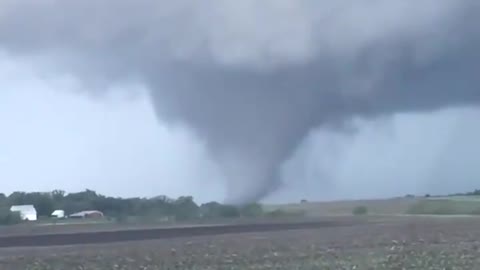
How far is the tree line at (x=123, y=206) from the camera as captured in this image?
122 m

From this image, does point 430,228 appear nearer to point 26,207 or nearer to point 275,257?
point 275,257

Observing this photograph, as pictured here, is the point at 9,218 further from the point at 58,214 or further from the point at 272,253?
the point at 272,253

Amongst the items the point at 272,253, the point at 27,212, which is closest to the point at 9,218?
the point at 27,212

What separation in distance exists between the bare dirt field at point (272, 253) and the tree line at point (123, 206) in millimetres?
57506

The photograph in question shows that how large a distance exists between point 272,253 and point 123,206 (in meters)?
92.2

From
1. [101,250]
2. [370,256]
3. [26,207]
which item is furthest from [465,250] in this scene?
[26,207]

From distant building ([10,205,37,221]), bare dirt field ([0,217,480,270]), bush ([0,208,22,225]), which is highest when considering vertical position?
distant building ([10,205,37,221])

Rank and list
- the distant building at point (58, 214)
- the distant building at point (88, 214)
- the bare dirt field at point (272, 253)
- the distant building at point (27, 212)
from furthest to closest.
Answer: the distant building at point (58, 214) → the distant building at point (88, 214) → the distant building at point (27, 212) → the bare dirt field at point (272, 253)

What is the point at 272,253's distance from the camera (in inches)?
1804

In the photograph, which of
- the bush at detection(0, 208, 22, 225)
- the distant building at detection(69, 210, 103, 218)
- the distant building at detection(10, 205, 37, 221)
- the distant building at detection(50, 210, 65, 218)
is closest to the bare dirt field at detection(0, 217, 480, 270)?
the bush at detection(0, 208, 22, 225)

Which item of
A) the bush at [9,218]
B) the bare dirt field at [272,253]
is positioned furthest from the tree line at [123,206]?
the bare dirt field at [272,253]

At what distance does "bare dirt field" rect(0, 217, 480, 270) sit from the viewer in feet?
131

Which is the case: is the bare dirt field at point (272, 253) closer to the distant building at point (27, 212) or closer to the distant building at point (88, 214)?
the distant building at point (27, 212)

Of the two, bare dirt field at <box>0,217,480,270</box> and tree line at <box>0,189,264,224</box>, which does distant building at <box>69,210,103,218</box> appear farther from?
bare dirt field at <box>0,217,480,270</box>
